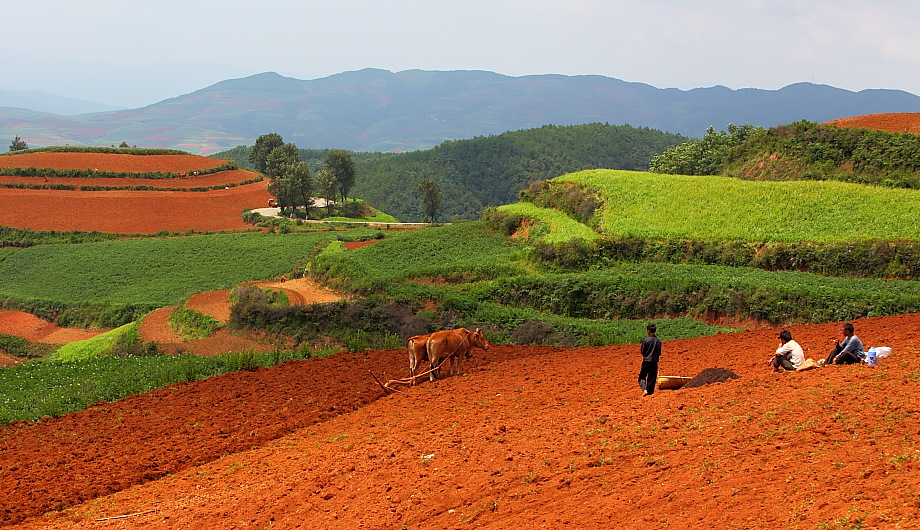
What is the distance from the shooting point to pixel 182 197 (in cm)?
8519

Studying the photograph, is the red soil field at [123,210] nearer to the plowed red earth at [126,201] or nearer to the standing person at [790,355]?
the plowed red earth at [126,201]

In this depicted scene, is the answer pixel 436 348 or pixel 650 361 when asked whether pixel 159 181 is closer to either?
pixel 436 348

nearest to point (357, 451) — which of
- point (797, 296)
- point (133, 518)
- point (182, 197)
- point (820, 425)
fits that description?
point (133, 518)

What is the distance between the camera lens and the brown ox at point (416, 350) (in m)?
18.2

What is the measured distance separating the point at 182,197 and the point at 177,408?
236ft

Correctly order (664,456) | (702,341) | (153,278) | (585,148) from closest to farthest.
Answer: (664,456) < (702,341) < (153,278) < (585,148)

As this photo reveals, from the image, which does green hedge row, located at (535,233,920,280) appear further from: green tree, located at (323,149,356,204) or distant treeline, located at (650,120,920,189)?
green tree, located at (323,149,356,204)

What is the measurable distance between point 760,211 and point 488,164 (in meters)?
129

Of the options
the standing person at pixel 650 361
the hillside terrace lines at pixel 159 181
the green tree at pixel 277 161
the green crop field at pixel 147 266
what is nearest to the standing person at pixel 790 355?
the standing person at pixel 650 361

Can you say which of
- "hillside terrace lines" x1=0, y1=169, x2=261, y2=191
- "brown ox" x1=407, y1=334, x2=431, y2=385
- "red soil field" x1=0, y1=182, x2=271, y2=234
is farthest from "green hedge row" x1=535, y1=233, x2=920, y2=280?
"hillside terrace lines" x1=0, y1=169, x2=261, y2=191

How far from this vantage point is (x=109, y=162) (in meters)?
92.7

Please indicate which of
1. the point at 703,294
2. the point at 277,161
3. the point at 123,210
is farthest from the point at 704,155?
the point at 123,210

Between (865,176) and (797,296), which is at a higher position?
(865,176)

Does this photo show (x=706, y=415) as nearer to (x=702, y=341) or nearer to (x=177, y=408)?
(x=702, y=341)
